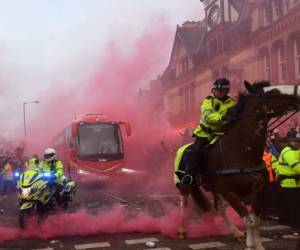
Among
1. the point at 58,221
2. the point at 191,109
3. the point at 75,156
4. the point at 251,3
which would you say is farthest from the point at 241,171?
the point at 191,109

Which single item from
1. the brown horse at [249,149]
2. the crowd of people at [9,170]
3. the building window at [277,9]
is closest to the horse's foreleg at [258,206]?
the brown horse at [249,149]

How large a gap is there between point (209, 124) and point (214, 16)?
26.7m

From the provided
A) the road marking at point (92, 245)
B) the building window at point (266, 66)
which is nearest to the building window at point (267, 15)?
the building window at point (266, 66)

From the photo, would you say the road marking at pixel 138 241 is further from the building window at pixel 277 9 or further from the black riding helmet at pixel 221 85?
the building window at pixel 277 9

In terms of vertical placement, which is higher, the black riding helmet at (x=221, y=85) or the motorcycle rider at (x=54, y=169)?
the black riding helmet at (x=221, y=85)

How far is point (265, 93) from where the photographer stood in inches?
254

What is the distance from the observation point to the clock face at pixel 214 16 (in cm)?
3141

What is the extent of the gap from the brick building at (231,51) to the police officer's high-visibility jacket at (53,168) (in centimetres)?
1550

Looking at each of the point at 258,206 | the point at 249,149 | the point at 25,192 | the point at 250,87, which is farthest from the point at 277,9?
the point at 258,206

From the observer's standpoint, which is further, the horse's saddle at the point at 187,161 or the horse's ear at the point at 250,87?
the horse's saddle at the point at 187,161

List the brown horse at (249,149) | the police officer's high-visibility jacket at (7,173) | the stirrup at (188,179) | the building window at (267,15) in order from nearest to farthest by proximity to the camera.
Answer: the brown horse at (249,149) < the stirrup at (188,179) < the police officer's high-visibility jacket at (7,173) < the building window at (267,15)

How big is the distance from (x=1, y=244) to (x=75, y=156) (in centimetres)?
1266

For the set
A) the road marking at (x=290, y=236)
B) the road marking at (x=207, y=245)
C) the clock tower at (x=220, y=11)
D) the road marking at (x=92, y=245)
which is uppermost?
the clock tower at (x=220, y=11)

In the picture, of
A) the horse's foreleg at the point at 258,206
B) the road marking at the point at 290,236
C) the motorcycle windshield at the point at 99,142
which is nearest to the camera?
the horse's foreleg at the point at 258,206
